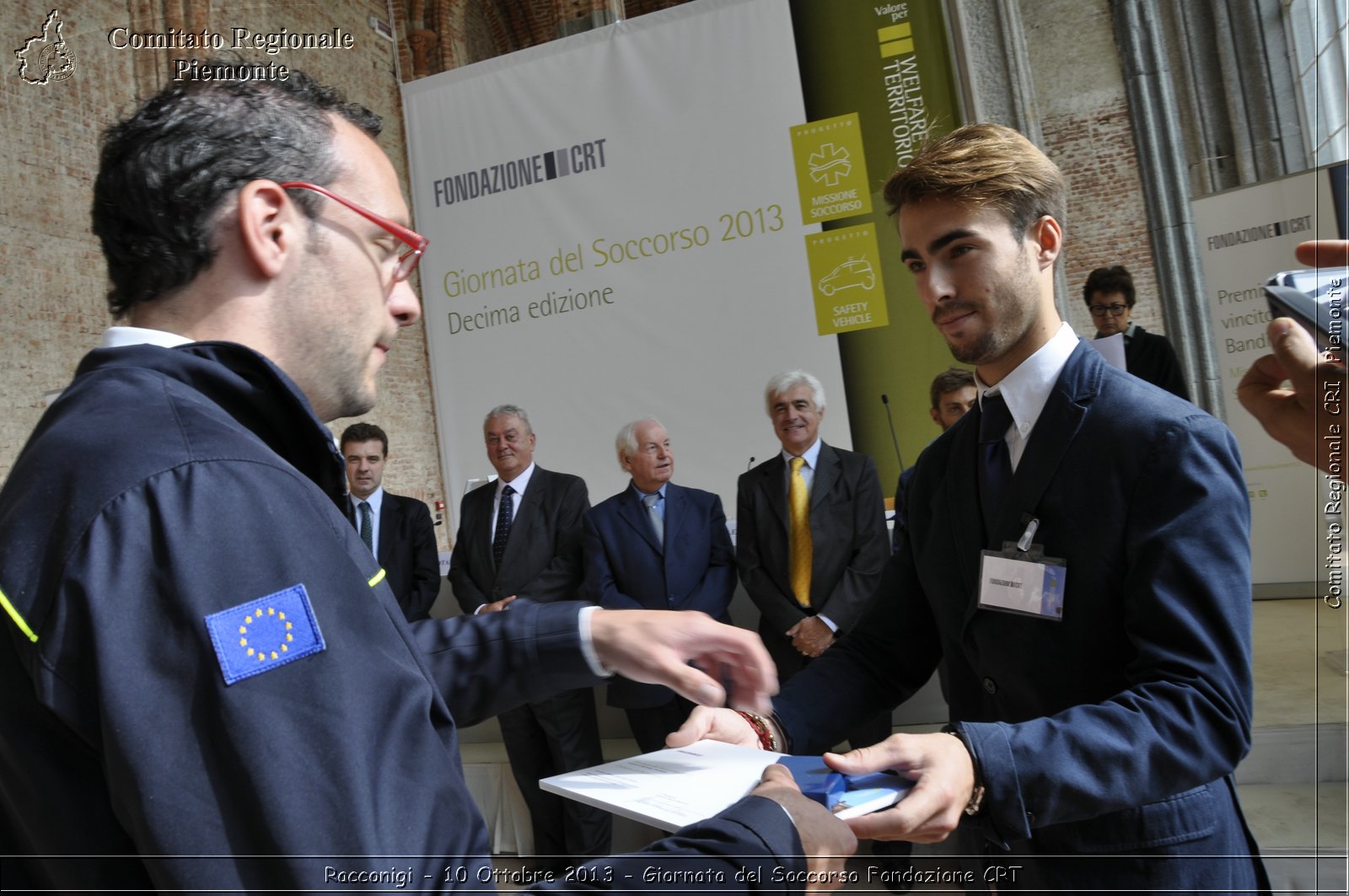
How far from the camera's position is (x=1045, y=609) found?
1446 mm

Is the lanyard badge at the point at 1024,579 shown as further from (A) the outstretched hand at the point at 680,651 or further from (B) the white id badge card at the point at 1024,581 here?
(A) the outstretched hand at the point at 680,651

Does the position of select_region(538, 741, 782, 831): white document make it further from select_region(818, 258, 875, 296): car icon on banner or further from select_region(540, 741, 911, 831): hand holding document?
select_region(818, 258, 875, 296): car icon on banner

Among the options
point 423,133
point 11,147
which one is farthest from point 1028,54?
point 11,147

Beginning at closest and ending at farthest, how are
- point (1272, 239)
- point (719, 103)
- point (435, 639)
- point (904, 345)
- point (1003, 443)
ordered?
point (435, 639) < point (1003, 443) < point (1272, 239) < point (904, 345) < point (719, 103)

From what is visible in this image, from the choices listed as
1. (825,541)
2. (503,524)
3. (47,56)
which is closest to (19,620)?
(825,541)

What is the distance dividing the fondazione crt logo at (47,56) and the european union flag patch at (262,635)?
27.5 ft

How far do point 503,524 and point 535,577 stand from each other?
0.40 metres

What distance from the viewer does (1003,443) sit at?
5.46 ft

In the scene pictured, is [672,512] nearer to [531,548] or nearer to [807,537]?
[807,537]

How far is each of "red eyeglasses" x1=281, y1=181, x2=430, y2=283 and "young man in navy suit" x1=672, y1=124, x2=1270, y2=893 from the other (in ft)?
2.96

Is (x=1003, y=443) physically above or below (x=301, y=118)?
below

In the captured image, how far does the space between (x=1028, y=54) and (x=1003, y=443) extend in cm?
1055

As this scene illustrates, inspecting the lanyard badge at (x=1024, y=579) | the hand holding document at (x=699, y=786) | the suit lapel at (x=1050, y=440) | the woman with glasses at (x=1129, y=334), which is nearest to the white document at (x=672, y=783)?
the hand holding document at (x=699, y=786)

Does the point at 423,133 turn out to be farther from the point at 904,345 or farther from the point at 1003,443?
the point at 1003,443
